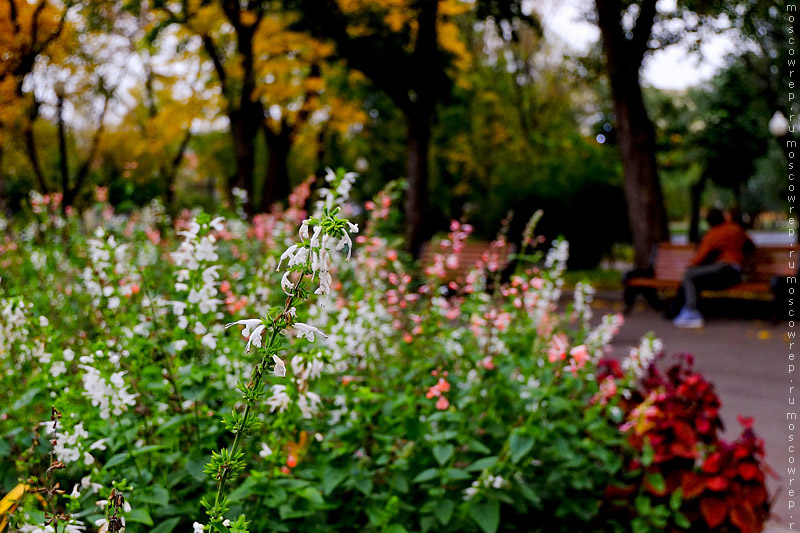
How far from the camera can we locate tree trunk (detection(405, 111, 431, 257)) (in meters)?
12.8

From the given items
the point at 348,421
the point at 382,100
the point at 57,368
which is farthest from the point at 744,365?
the point at 382,100

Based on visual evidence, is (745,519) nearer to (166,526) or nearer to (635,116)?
(166,526)

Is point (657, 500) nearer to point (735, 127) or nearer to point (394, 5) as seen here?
point (394, 5)

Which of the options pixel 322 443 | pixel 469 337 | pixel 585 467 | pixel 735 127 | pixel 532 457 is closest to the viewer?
pixel 322 443

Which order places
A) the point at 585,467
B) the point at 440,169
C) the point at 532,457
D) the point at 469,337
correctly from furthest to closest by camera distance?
the point at 440,169
the point at 469,337
the point at 585,467
the point at 532,457

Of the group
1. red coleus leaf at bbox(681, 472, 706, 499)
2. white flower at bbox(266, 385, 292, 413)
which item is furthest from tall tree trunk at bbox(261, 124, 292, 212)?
white flower at bbox(266, 385, 292, 413)

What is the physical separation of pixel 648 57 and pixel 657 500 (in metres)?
12.8

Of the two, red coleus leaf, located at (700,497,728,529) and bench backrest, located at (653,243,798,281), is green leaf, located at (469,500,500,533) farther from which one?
bench backrest, located at (653,243,798,281)

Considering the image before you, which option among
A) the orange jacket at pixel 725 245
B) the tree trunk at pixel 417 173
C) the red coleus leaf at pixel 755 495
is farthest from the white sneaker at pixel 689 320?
the red coleus leaf at pixel 755 495

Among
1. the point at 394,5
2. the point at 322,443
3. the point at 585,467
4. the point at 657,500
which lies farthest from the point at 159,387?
the point at 394,5

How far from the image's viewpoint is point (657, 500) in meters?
3.34

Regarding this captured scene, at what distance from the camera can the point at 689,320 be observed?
10695mm

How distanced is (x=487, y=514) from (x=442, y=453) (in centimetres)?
27

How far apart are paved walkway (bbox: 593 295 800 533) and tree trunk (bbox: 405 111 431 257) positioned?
354 cm
